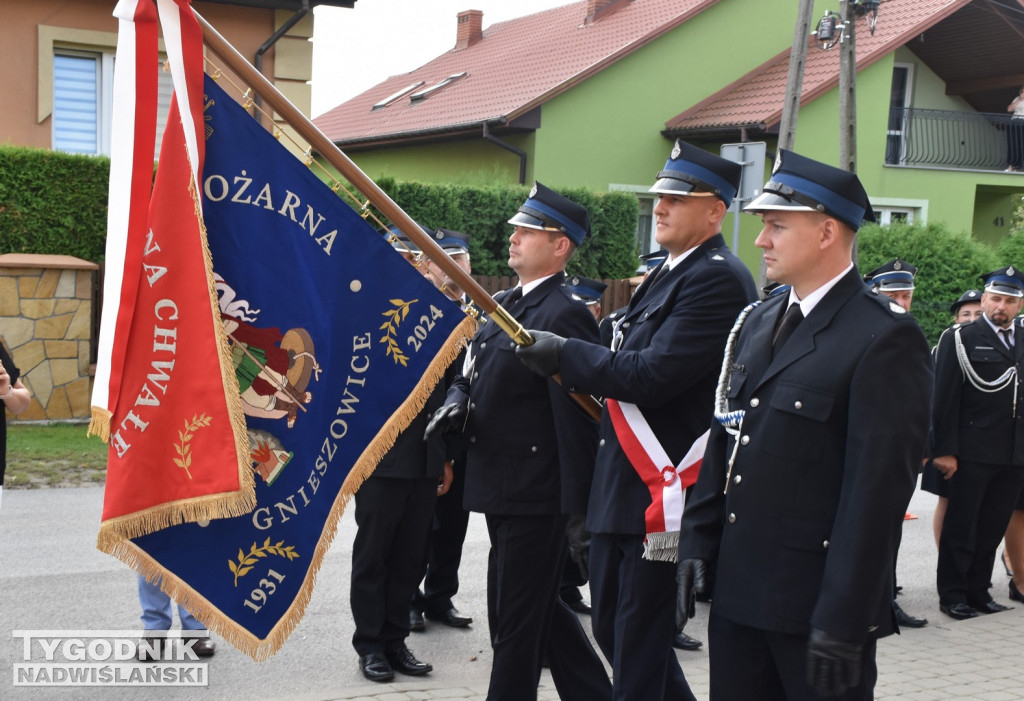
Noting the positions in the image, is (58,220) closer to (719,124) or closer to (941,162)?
(719,124)

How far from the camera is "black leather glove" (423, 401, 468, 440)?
4695 millimetres

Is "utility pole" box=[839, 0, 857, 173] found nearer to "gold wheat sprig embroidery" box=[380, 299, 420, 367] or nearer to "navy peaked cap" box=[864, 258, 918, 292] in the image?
"navy peaked cap" box=[864, 258, 918, 292]

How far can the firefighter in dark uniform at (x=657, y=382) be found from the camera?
12.7 feet

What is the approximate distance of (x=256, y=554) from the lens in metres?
3.70

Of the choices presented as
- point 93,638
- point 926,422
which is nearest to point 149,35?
point 926,422

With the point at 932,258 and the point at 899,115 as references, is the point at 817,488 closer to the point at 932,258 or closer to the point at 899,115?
the point at 932,258

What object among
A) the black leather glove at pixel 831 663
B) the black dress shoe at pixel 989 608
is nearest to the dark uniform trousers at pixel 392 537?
the black leather glove at pixel 831 663

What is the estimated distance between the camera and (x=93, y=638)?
5633mm

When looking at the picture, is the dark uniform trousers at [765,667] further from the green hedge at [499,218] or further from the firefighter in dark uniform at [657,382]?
the green hedge at [499,218]

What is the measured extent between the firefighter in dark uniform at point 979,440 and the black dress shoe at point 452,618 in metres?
3.04

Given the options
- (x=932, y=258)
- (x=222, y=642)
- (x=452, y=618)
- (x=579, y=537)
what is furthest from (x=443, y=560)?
(x=932, y=258)

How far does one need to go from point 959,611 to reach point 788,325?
14.8ft

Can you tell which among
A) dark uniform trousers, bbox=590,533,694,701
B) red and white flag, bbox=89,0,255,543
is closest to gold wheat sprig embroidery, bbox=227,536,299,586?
red and white flag, bbox=89,0,255,543

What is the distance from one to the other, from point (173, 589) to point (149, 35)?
Result: 170 cm
